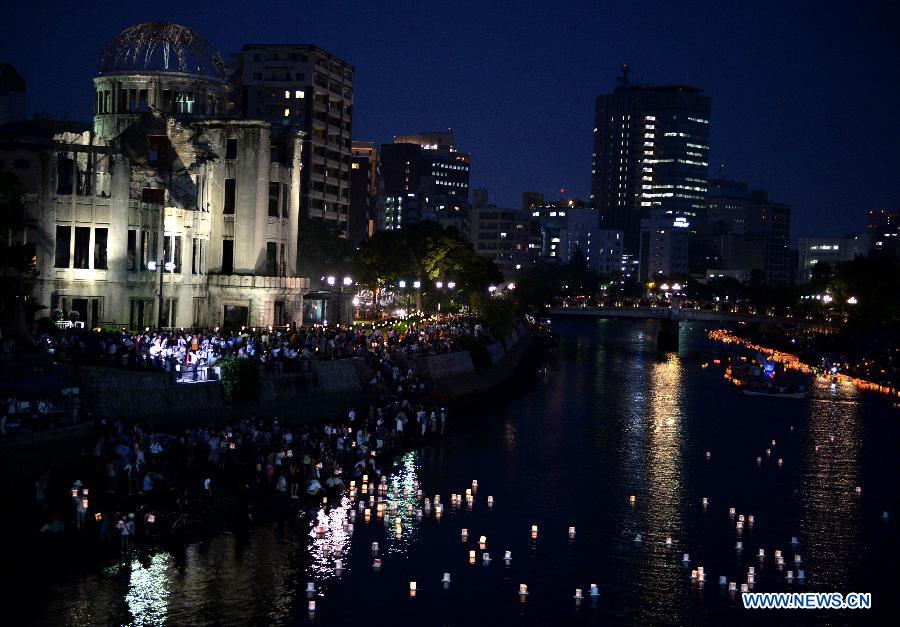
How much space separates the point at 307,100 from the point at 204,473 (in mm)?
125198

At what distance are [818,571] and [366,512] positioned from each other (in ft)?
65.6

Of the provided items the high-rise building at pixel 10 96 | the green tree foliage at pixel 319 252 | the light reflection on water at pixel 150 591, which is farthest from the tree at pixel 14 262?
the green tree foliage at pixel 319 252

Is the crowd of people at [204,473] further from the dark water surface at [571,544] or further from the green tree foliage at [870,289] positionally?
the green tree foliage at [870,289]

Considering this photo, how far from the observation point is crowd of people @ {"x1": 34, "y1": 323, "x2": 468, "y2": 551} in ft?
136

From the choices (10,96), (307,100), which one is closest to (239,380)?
(10,96)

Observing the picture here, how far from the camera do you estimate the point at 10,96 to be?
10931cm

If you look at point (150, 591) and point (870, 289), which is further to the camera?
point (870, 289)

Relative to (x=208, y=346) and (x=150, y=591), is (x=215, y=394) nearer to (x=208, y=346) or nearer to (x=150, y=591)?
(x=208, y=346)

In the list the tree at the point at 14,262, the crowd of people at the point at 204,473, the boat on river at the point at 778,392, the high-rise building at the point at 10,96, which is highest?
the high-rise building at the point at 10,96

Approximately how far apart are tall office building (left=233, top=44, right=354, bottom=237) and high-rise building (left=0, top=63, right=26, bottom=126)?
54.6 metres

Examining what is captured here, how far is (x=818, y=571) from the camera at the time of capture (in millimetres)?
43281

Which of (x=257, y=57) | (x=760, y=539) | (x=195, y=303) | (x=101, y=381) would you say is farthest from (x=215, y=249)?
(x=257, y=57)

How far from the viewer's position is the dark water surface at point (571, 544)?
37.1 m

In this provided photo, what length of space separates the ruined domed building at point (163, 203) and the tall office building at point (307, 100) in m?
68.9
